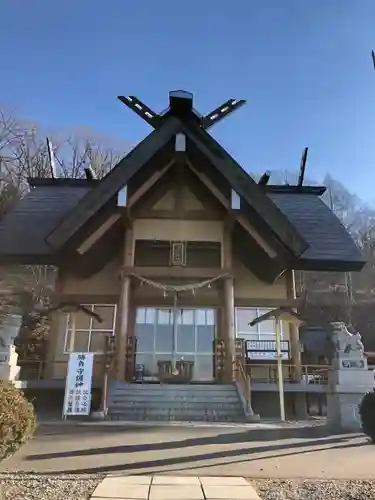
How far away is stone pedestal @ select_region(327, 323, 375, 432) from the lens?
28.6 ft

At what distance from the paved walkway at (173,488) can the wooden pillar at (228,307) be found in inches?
284

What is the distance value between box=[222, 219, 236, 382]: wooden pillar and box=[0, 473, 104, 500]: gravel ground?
24.5ft

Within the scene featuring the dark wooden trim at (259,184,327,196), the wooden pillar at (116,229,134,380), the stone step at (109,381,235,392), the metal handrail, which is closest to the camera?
the stone step at (109,381,235,392)

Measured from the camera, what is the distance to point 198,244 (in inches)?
562

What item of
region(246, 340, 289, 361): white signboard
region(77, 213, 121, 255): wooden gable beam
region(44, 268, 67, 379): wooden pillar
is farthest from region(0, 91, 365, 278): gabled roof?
region(246, 340, 289, 361): white signboard

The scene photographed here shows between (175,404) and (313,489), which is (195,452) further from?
(175,404)

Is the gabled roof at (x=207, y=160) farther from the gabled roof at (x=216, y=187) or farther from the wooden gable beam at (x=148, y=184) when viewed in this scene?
the wooden gable beam at (x=148, y=184)

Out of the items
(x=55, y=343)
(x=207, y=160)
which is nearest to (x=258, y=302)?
(x=207, y=160)

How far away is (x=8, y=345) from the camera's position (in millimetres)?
8883

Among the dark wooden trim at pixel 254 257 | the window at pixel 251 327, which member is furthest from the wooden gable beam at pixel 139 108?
the window at pixel 251 327

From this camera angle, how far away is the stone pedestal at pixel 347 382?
343 inches

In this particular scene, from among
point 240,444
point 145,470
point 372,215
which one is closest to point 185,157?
point 240,444

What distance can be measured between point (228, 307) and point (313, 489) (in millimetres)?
8167

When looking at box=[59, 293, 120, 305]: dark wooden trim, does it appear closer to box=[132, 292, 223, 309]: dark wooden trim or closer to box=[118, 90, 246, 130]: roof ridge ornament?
box=[132, 292, 223, 309]: dark wooden trim
